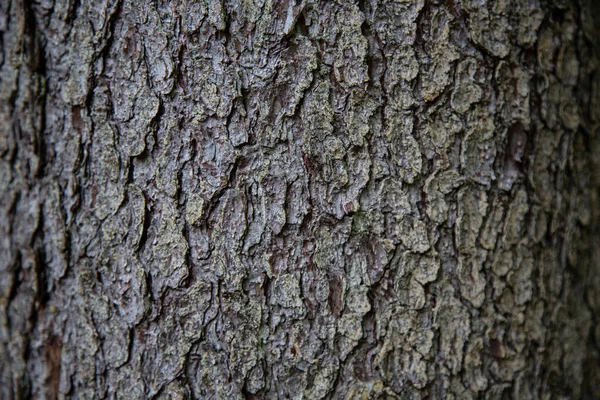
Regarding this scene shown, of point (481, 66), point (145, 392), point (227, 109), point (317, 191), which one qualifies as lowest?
point (145, 392)

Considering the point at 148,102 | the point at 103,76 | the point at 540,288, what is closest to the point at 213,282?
the point at 148,102

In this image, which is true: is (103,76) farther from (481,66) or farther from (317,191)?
(481,66)

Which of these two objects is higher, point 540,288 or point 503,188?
point 503,188

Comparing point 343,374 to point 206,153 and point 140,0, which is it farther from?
point 140,0

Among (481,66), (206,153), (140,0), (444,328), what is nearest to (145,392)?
(206,153)

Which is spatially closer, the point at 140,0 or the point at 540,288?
the point at 140,0

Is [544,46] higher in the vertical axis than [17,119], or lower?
higher
